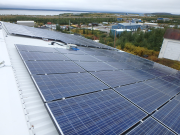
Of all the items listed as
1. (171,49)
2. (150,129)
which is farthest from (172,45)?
(150,129)

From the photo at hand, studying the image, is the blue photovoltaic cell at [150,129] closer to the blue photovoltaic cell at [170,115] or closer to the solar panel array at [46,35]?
the blue photovoltaic cell at [170,115]

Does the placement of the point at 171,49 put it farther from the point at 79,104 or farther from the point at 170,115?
the point at 79,104

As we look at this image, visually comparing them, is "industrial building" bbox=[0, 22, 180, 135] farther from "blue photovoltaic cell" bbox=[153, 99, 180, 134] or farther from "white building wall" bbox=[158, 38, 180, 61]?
"white building wall" bbox=[158, 38, 180, 61]

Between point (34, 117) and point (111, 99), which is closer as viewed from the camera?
point (34, 117)

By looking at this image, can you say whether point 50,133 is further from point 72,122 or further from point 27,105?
point 27,105

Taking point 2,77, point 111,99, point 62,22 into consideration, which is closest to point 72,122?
point 111,99

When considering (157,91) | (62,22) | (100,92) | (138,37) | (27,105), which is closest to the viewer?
(27,105)

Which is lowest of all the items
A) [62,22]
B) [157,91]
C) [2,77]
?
[157,91]
